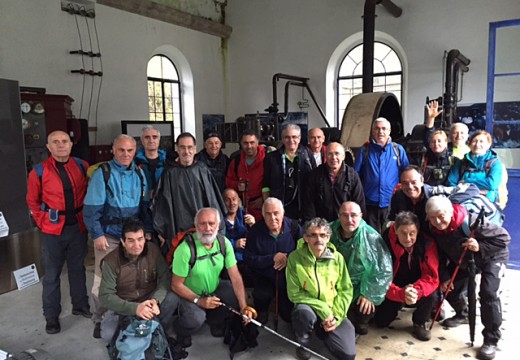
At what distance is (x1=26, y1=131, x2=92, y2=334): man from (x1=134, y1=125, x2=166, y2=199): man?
0.47m

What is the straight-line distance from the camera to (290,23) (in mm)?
10562

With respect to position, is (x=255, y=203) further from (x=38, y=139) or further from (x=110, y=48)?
(x=110, y=48)

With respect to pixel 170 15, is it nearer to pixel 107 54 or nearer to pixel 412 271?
pixel 107 54

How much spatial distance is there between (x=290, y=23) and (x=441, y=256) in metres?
8.63

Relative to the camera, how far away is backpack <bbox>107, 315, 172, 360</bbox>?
264cm

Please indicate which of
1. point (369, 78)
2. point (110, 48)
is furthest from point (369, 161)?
point (110, 48)

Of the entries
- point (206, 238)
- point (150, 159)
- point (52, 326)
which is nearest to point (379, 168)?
point (206, 238)

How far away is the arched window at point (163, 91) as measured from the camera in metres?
9.85

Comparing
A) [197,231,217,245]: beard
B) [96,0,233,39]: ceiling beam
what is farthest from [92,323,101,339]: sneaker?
[96,0,233,39]: ceiling beam

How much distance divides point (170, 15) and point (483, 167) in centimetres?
800

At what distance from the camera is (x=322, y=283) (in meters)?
2.87

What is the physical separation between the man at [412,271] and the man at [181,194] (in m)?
1.43

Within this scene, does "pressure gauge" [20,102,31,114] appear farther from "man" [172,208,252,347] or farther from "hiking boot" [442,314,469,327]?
"hiking boot" [442,314,469,327]

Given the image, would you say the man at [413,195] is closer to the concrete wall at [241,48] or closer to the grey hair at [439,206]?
the grey hair at [439,206]
